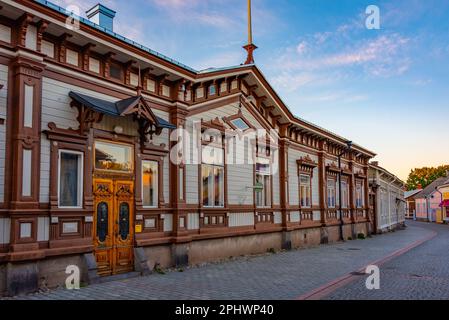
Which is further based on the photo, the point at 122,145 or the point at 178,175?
the point at 178,175

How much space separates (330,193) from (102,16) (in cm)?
1676

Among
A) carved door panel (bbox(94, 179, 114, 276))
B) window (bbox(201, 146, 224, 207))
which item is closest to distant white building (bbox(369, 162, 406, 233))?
window (bbox(201, 146, 224, 207))

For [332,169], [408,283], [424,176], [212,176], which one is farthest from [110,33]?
[424,176]

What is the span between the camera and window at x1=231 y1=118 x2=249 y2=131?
626 inches

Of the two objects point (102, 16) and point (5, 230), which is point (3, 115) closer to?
point (5, 230)

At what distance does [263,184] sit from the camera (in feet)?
58.4

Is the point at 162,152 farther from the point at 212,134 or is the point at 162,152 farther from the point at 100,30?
the point at 100,30

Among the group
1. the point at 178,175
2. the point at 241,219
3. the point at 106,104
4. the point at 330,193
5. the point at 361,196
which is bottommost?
the point at 241,219

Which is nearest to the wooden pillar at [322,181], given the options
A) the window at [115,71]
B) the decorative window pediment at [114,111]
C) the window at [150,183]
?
the window at [150,183]

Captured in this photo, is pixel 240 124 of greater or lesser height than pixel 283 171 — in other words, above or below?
above

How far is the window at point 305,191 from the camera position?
68.7 feet

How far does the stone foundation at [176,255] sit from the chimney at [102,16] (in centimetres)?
651

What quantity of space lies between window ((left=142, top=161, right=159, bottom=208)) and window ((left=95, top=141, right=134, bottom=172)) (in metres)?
0.60

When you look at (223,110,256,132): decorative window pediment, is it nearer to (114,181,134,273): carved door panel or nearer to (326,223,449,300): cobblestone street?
(114,181,134,273): carved door panel
